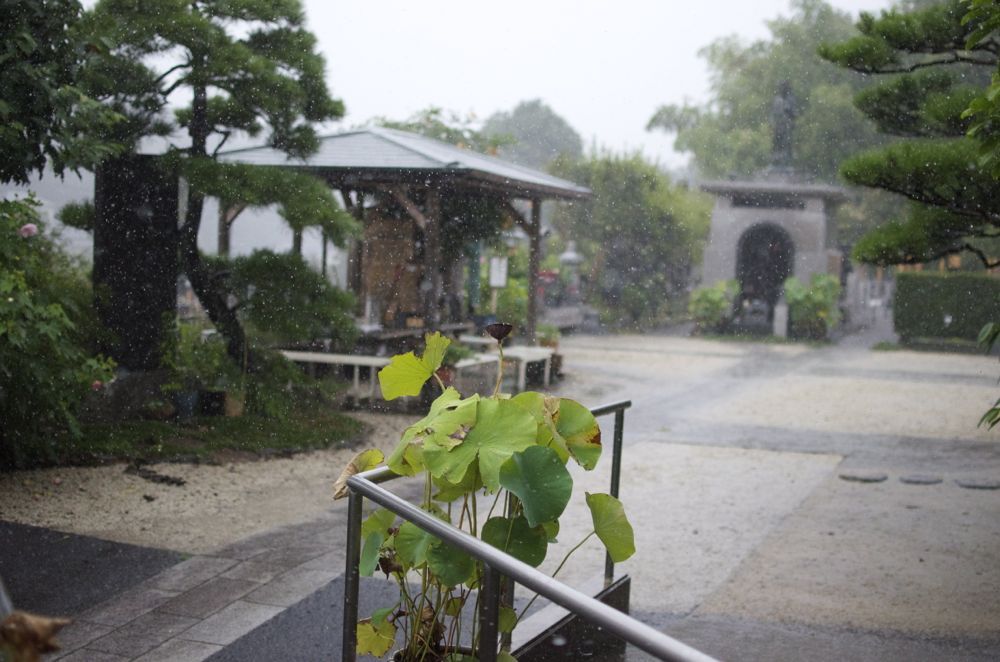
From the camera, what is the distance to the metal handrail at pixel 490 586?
1.22 meters

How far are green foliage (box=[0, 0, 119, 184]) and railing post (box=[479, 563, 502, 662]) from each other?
3.24m

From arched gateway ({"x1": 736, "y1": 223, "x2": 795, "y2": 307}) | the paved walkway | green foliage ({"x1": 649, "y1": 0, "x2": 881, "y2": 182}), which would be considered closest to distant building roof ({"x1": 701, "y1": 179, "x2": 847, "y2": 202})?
arched gateway ({"x1": 736, "y1": 223, "x2": 795, "y2": 307})

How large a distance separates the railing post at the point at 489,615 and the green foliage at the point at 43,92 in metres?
3.24

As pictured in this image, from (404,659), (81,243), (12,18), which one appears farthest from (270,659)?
(81,243)

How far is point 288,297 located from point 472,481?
15.7 ft

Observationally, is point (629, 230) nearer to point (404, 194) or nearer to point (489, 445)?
point (404, 194)

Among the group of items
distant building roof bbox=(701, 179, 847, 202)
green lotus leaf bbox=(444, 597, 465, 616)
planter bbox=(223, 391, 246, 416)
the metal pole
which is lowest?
planter bbox=(223, 391, 246, 416)

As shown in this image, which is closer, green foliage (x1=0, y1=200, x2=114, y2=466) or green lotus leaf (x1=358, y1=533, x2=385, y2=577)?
green lotus leaf (x1=358, y1=533, x2=385, y2=577)

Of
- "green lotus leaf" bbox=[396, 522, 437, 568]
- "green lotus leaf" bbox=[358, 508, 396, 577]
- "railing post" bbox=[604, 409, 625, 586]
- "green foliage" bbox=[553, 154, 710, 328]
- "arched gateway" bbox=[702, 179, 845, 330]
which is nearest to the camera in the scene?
"green lotus leaf" bbox=[396, 522, 437, 568]

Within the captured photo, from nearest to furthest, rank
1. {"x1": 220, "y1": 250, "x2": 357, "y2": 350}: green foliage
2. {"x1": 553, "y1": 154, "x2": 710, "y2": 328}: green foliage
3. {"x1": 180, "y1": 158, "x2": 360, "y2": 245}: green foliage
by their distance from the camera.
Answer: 1. {"x1": 180, "y1": 158, "x2": 360, "y2": 245}: green foliage
2. {"x1": 220, "y1": 250, "x2": 357, "y2": 350}: green foliage
3. {"x1": 553, "y1": 154, "x2": 710, "y2": 328}: green foliage

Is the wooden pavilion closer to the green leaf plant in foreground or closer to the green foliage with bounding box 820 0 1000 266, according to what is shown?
the green foliage with bounding box 820 0 1000 266

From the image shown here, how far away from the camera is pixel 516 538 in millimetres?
1812

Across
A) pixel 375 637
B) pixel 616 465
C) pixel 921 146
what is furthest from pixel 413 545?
pixel 921 146

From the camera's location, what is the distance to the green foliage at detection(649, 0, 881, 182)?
23578mm
